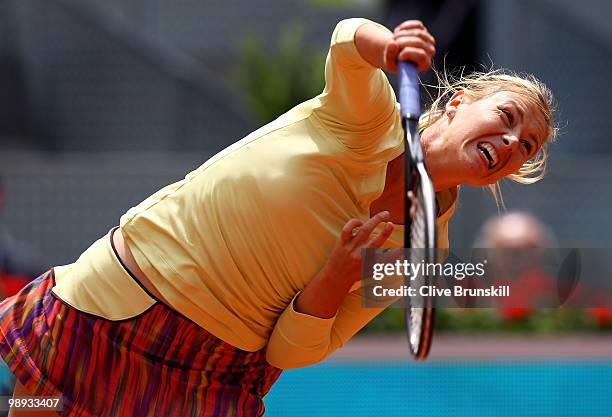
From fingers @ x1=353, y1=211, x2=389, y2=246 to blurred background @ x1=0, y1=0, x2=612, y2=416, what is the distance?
6.29 m

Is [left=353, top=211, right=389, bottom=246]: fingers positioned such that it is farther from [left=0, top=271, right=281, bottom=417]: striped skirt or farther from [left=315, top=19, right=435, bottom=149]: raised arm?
[left=0, top=271, right=281, bottom=417]: striped skirt

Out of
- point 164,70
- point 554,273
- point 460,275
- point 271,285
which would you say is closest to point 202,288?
point 271,285

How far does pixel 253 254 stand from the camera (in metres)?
2.17

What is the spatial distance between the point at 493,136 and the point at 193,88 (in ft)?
28.1

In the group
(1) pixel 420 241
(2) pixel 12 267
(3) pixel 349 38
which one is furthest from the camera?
(2) pixel 12 267

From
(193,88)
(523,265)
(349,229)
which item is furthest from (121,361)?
(193,88)

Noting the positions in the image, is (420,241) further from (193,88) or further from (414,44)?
(193,88)

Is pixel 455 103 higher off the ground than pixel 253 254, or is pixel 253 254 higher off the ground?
pixel 455 103

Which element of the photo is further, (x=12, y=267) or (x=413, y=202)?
(x=12, y=267)

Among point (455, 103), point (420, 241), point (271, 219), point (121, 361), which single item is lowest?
point (121, 361)

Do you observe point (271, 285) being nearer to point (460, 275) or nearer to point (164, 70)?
point (460, 275)

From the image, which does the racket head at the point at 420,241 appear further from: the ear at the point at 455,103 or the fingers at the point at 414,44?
the ear at the point at 455,103

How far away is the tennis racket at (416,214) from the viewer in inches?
70.8

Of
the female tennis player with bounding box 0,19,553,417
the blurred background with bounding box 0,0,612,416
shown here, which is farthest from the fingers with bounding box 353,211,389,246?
the blurred background with bounding box 0,0,612,416
